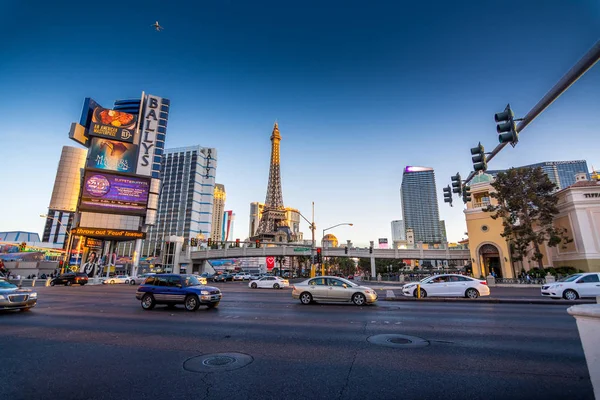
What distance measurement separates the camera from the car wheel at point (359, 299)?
1507 cm

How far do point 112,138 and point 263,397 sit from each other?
70022 mm

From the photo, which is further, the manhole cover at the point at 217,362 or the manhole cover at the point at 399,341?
the manhole cover at the point at 399,341

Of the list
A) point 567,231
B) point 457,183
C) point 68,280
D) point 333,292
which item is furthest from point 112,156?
point 567,231

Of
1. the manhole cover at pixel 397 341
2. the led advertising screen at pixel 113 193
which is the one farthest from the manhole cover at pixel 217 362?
the led advertising screen at pixel 113 193

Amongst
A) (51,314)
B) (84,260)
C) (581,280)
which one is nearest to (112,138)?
(84,260)

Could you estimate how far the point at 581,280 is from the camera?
16.3m

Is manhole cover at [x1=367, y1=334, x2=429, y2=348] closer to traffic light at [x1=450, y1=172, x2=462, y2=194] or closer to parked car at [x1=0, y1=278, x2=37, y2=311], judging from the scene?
traffic light at [x1=450, y1=172, x2=462, y2=194]

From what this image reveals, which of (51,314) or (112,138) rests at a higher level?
(112,138)

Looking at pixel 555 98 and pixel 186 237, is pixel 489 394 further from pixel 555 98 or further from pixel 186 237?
pixel 186 237

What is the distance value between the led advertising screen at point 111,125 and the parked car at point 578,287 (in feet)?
229

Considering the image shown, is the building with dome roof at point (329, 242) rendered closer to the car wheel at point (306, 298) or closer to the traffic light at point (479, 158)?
the car wheel at point (306, 298)

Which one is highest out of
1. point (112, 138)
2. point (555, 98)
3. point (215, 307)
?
point (112, 138)

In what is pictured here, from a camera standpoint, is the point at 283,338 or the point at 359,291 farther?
the point at 359,291

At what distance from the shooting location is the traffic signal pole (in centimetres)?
528
